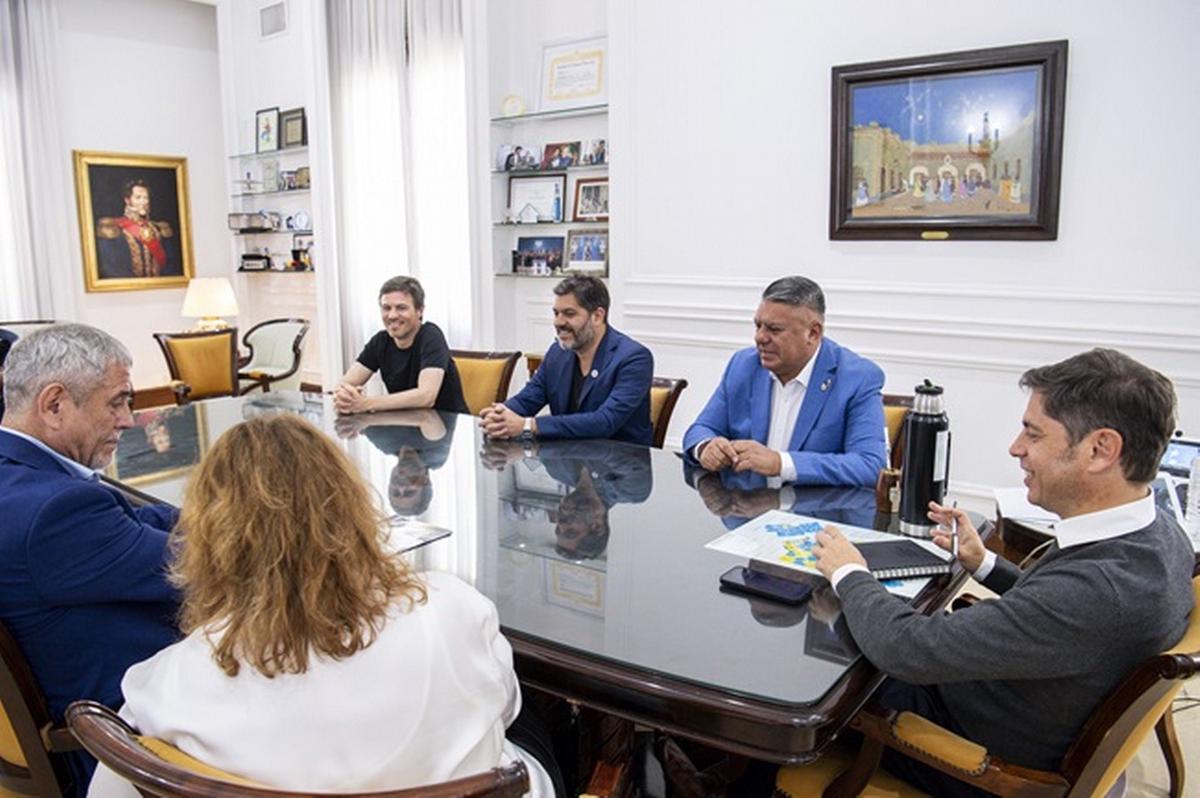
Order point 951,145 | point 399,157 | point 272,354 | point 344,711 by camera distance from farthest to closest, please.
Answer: point 272,354 → point 399,157 → point 951,145 → point 344,711

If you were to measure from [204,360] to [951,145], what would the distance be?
13.5 ft

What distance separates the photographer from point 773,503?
206 cm

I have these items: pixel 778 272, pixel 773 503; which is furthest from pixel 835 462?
pixel 778 272

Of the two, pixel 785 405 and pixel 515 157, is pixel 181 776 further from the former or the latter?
pixel 515 157

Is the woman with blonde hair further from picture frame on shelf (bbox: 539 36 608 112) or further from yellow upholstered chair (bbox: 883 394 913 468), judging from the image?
picture frame on shelf (bbox: 539 36 608 112)

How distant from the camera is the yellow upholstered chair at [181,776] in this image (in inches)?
34.4

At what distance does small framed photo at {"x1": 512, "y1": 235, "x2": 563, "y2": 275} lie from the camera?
5.30 m

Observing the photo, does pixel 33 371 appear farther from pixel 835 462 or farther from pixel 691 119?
pixel 691 119

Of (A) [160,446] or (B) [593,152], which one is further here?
(B) [593,152]

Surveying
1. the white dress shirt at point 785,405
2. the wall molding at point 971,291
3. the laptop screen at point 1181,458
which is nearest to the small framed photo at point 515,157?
the wall molding at point 971,291

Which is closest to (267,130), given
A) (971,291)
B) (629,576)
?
(971,291)

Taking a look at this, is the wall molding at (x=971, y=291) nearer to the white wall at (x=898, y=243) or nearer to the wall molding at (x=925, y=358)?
the white wall at (x=898, y=243)

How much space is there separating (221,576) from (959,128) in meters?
3.59

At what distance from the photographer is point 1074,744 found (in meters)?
1.30
